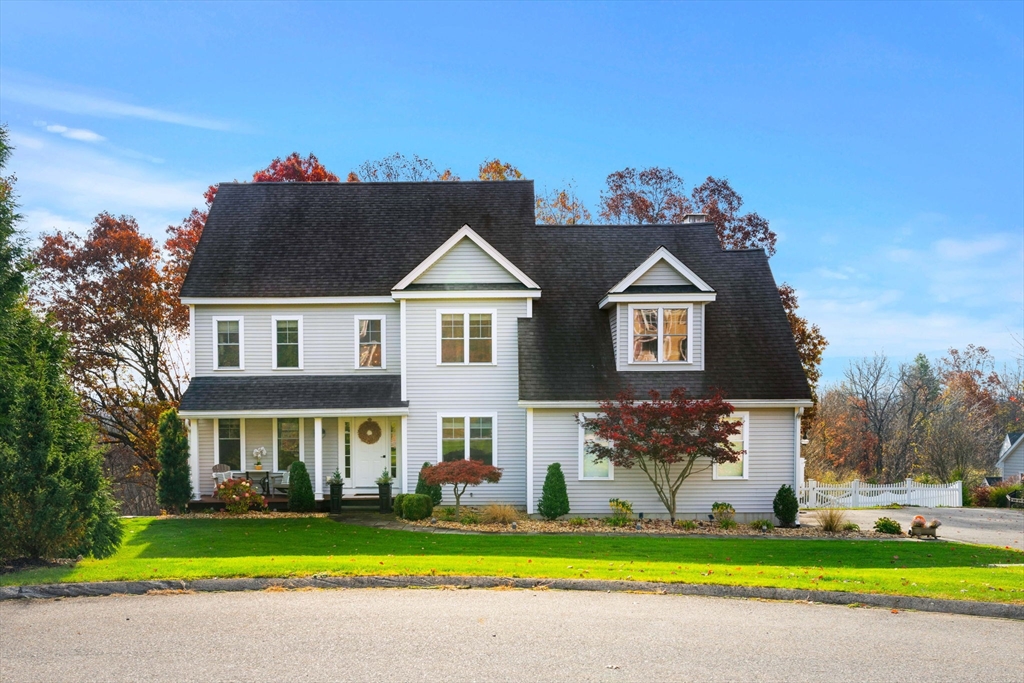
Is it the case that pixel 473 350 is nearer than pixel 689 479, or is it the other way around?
pixel 689 479

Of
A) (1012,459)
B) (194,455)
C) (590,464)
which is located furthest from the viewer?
(1012,459)

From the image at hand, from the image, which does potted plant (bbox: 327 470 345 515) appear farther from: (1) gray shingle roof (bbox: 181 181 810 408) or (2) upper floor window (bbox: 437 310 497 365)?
(1) gray shingle roof (bbox: 181 181 810 408)

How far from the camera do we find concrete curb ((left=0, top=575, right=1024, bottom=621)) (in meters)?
11.9

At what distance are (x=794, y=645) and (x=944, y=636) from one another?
2152 millimetres

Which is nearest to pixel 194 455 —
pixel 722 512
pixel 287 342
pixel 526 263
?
pixel 287 342

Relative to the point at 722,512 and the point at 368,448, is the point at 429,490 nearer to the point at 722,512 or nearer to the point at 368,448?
the point at 368,448

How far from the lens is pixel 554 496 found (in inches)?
918

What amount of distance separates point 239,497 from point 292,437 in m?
2.77

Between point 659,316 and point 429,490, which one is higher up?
point 659,316

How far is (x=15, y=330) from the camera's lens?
15367mm

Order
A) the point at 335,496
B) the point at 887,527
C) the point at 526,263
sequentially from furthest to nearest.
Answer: the point at 526,263 < the point at 335,496 < the point at 887,527

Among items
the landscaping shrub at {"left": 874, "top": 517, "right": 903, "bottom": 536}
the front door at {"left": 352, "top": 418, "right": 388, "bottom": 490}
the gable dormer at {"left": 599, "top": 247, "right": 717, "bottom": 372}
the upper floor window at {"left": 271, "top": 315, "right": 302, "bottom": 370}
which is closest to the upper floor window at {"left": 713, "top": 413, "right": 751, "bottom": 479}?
the gable dormer at {"left": 599, "top": 247, "right": 717, "bottom": 372}

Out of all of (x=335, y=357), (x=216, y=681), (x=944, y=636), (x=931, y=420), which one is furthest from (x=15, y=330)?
(x=931, y=420)

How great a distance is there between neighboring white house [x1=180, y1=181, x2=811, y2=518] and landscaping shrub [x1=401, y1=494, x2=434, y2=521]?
2.27m
